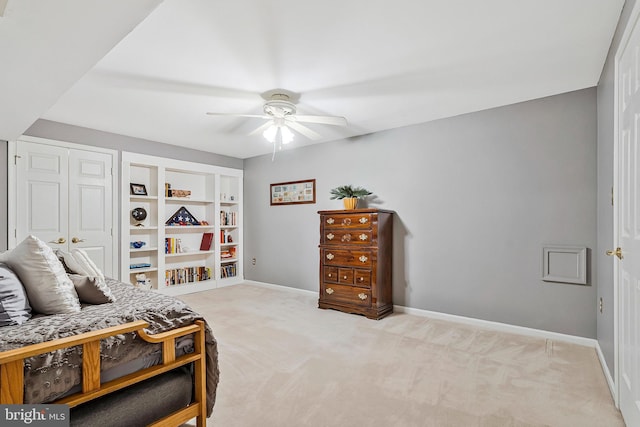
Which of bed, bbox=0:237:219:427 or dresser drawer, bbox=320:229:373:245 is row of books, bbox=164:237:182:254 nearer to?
dresser drawer, bbox=320:229:373:245

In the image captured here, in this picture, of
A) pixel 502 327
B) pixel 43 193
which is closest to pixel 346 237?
pixel 502 327

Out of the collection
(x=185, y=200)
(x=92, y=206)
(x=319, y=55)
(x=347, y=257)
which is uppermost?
(x=319, y=55)

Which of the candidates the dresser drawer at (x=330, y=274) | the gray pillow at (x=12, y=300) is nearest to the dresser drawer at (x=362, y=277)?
the dresser drawer at (x=330, y=274)

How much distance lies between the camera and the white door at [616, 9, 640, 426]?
59.7 inches

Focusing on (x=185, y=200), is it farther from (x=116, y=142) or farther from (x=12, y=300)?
(x=12, y=300)

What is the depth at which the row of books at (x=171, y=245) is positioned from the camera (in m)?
4.96

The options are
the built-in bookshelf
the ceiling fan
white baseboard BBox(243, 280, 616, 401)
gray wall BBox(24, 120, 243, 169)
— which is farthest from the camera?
the built-in bookshelf

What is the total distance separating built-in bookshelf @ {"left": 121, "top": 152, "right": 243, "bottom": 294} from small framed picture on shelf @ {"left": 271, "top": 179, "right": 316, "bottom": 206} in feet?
2.80

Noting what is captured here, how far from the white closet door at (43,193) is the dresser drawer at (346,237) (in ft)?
10.2

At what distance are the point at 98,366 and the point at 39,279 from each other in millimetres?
633

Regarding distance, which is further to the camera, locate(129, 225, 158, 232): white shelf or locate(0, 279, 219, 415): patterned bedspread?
locate(129, 225, 158, 232): white shelf

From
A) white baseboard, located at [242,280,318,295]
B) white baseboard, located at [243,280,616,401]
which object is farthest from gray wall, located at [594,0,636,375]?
white baseboard, located at [242,280,318,295]

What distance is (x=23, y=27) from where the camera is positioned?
1.58 m

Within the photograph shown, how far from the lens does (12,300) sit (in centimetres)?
151
